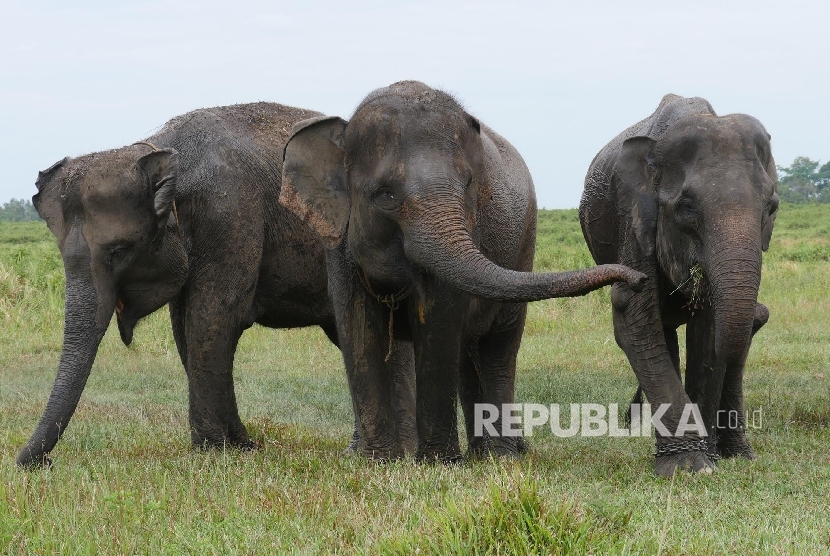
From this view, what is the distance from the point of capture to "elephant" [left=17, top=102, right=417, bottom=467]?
7852 millimetres

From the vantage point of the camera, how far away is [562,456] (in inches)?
346

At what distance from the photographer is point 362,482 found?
6.60 meters

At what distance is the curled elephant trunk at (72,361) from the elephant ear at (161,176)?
687mm

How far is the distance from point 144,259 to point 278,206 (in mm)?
1289

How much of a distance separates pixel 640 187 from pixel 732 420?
2019 millimetres

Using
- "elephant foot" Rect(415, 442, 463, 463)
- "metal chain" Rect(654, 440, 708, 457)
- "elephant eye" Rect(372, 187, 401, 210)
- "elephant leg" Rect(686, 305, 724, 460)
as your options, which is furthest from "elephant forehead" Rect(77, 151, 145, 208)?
"elephant leg" Rect(686, 305, 724, 460)

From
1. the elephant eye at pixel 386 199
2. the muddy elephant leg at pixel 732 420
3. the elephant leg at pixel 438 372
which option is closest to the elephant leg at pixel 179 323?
the elephant leg at pixel 438 372

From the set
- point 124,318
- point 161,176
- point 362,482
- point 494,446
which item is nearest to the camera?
point 362,482

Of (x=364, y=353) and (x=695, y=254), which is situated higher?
(x=695, y=254)

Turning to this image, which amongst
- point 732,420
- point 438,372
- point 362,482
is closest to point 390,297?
point 438,372

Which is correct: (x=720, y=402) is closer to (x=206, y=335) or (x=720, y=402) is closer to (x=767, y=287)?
(x=206, y=335)

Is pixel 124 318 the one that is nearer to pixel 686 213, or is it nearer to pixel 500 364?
pixel 500 364

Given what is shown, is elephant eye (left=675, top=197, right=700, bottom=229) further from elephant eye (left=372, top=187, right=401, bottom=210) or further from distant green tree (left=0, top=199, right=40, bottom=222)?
distant green tree (left=0, top=199, right=40, bottom=222)

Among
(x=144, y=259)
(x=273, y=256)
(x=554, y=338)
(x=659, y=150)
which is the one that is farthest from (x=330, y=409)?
(x=554, y=338)
